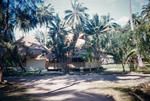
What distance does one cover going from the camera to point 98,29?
198 ft

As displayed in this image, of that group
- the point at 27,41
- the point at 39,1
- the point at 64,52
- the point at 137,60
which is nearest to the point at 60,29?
the point at 27,41

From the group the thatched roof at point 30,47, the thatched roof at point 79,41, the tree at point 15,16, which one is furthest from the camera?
the thatched roof at point 79,41

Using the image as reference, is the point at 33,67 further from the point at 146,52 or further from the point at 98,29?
the point at 146,52

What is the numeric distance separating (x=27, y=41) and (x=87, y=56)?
14.7 m

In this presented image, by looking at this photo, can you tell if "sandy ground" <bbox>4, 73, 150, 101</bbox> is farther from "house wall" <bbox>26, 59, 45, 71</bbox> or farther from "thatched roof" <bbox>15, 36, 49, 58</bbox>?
"house wall" <bbox>26, 59, 45, 71</bbox>

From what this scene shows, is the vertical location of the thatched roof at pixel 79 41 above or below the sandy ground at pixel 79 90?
above

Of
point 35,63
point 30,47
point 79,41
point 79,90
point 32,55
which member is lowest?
point 79,90

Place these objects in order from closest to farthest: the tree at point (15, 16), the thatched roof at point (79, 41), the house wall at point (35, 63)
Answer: the tree at point (15, 16) < the house wall at point (35, 63) < the thatched roof at point (79, 41)

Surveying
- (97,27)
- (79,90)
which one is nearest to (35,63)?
(97,27)

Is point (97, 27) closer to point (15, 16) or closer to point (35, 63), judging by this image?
point (35, 63)

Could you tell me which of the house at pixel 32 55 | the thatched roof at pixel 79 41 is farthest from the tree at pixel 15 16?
the thatched roof at pixel 79 41

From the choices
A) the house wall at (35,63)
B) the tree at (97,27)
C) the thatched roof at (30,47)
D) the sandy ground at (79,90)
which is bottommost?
the sandy ground at (79,90)

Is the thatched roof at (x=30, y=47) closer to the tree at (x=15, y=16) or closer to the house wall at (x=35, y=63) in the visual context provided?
the house wall at (x=35, y=63)

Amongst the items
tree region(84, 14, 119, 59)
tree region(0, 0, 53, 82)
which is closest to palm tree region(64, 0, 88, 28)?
tree region(84, 14, 119, 59)
